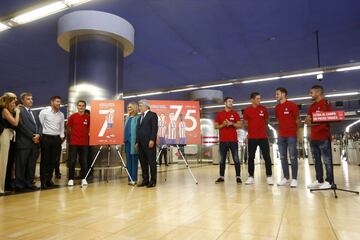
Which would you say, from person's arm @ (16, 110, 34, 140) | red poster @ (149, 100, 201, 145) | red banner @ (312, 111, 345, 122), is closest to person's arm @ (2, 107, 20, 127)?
person's arm @ (16, 110, 34, 140)

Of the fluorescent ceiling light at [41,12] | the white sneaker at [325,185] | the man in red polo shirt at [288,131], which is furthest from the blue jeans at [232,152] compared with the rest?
the fluorescent ceiling light at [41,12]

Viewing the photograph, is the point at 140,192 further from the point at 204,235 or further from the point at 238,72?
the point at 238,72

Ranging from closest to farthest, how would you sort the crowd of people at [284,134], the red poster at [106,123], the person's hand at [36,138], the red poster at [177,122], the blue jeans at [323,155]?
the blue jeans at [323,155] < the crowd of people at [284,134] < the person's hand at [36,138] < the red poster at [106,123] < the red poster at [177,122]

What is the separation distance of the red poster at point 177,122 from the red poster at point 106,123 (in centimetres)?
67

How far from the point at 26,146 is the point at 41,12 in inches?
121

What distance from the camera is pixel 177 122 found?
17.0 ft

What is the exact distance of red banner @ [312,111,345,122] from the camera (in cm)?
342

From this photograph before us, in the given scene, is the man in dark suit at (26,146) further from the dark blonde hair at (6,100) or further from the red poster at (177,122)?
the red poster at (177,122)

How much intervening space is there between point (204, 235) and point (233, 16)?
19.2 feet

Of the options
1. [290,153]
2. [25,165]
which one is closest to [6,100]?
[25,165]

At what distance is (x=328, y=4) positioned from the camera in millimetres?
6066

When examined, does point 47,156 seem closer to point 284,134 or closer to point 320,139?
point 284,134

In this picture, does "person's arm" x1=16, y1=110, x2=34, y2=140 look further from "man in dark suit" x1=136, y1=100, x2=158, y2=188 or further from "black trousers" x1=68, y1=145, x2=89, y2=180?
"man in dark suit" x1=136, y1=100, x2=158, y2=188

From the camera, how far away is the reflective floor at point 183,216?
1.95 metres
